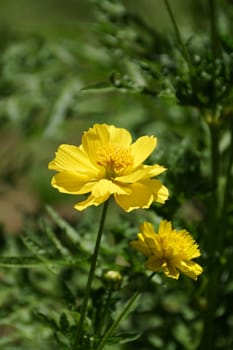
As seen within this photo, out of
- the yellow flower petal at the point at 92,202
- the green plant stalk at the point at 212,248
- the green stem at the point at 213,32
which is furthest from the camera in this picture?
the green plant stalk at the point at 212,248

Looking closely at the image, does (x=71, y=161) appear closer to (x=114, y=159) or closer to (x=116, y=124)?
(x=114, y=159)

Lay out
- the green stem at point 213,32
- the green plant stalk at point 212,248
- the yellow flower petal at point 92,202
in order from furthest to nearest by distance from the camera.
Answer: the green plant stalk at point 212,248 → the green stem at point 213,32 → the yellow flower petal at point 92,202

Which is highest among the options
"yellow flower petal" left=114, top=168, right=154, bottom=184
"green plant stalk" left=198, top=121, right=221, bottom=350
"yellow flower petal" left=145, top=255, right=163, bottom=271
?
"yellow flower petal" left=114, top=168, right=154, bottom=184

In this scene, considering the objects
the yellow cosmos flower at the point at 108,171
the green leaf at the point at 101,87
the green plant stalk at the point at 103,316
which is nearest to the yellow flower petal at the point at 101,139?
the yellow cosmos flower at the point at 108,171

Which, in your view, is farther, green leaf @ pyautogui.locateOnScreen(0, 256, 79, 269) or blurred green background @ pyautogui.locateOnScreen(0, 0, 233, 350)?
blurred green background @ pyautogui.locateOnScreen(0, 0, 233, 350)

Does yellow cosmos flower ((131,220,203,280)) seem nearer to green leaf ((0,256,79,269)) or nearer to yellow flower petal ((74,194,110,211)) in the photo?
yellow flower petal ((74,194,110,211))

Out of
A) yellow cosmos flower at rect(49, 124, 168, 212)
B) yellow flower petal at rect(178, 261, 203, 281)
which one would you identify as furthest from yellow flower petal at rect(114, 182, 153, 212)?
yellow flower petal at rect(178, 261, 203, 281)

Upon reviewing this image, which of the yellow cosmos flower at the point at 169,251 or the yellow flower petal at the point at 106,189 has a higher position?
the yellow flower petal at the point at 106,189

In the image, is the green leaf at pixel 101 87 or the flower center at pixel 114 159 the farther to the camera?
the green leaf at pixel 101 87

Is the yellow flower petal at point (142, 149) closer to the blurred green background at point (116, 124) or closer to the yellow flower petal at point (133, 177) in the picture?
the yellow flower petal at point (133, 177)
